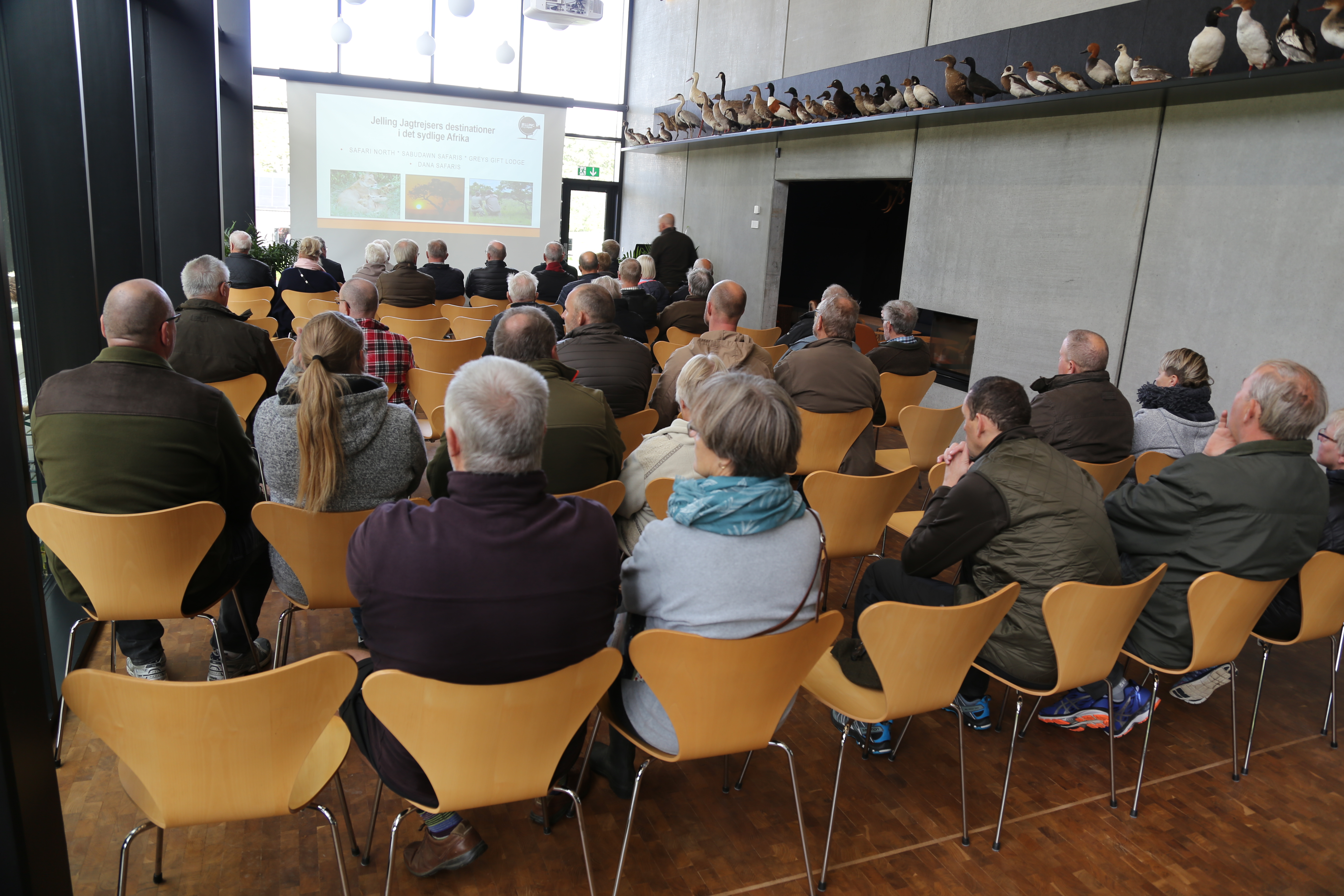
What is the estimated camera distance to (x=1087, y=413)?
384 cm

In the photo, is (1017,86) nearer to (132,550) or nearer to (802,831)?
(802,831)

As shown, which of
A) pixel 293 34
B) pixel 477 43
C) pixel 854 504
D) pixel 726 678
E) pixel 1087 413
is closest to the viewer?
pixel 726 678

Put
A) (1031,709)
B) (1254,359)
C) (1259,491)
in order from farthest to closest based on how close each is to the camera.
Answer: (1254,359) → (1031,709) → (1259,491)

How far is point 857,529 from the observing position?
10.6 feet

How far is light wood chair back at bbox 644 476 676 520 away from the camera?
8.87ft

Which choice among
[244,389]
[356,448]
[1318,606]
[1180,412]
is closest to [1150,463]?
[1180,412]

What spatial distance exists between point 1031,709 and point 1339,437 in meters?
1.41

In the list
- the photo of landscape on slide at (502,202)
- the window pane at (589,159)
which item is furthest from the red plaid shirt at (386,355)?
the window pane at (589,159)

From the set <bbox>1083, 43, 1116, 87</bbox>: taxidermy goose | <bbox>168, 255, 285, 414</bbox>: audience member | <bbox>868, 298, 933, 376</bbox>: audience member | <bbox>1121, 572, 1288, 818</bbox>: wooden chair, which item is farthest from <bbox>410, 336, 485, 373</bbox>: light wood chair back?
<bbox>1083, 43, 1116, 87</bbox>: taxidermy goose

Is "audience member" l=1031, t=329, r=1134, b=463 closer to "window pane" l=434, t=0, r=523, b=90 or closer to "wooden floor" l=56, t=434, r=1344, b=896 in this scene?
"wooden floor" l=56, t=434, r=1344, b=896

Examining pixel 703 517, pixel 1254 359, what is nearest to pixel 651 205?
pixel 1254 359

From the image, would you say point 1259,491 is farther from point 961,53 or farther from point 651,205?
point 651,205

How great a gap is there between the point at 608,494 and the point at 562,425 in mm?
306

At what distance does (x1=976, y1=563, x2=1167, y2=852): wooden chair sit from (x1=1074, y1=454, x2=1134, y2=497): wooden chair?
1282 millimetres
